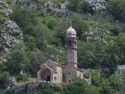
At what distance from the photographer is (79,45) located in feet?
469

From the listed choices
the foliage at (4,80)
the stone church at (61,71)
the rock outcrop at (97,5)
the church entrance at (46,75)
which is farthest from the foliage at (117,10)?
the foliage at (4,80)

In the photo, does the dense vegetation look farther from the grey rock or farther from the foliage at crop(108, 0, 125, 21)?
the grey rock

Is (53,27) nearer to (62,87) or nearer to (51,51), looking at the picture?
(51,51)

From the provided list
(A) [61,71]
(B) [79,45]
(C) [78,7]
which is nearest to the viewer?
(A) [61,71]

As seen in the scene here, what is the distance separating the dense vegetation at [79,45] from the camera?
130 m

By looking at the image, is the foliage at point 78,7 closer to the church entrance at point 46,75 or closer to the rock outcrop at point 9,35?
the rock outcrop at point 9,35

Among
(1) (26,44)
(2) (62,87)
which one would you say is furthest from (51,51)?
(2) (62,87)

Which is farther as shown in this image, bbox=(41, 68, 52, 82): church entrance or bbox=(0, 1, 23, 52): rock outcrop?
bbox=(0, 1, 23, 52): rock outcrop

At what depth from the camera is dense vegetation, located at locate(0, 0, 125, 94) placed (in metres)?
130

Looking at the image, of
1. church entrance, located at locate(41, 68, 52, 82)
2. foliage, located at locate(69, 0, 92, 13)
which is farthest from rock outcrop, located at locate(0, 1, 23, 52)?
foliage, located at locate(69, 0, 92, 13)

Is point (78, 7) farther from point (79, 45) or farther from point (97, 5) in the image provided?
point (79, 45)

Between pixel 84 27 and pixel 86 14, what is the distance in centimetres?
950

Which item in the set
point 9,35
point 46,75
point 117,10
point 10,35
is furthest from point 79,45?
point 117,10

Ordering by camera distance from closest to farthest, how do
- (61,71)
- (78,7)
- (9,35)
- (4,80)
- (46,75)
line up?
(61,71), (46,75), (4,80), (9,35), (78,7)
